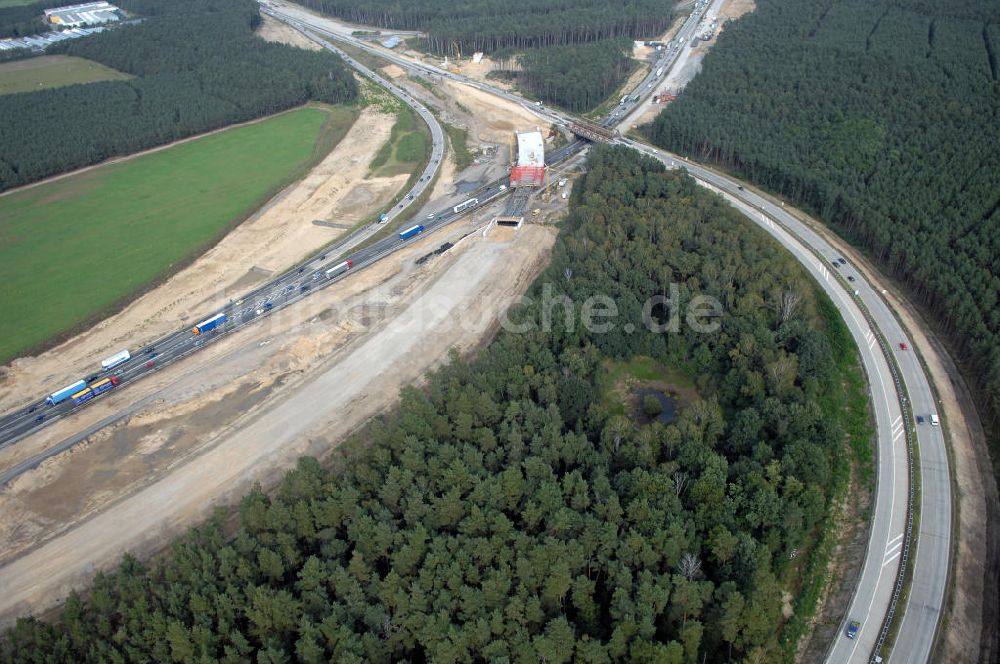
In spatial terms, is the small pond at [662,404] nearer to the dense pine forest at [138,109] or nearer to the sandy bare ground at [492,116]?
the sandy bare ground at [492,116]

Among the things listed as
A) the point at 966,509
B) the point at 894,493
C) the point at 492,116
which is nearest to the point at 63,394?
the point at 894,493

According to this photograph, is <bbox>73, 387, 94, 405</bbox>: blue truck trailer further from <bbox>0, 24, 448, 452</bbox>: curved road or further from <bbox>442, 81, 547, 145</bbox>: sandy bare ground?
<bbox>442, 81, 547, 145</bbox>: sandy bare ground

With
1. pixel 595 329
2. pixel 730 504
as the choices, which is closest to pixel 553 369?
pixel 595 329

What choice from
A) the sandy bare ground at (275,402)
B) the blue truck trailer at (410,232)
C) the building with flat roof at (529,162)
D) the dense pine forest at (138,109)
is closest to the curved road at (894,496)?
the sandy bare ground at (275,402)

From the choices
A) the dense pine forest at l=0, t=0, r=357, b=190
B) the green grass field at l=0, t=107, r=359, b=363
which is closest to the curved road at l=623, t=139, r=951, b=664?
the green grass field at l=0, t=107, r=359, b=363

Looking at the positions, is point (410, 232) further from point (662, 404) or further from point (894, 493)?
point (894, 493)

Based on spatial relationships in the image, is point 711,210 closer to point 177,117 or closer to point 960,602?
point 960,602
